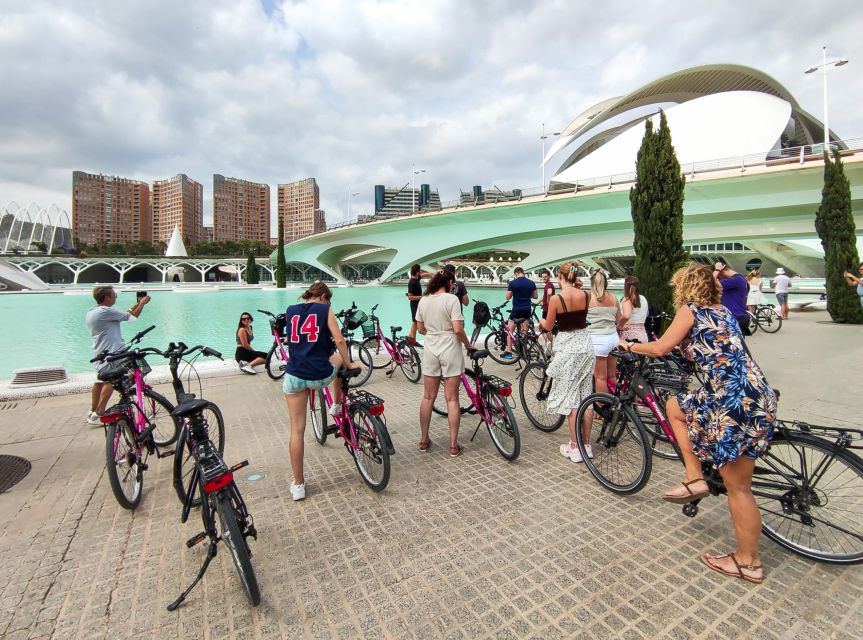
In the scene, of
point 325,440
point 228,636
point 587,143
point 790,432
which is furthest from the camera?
point 587,143

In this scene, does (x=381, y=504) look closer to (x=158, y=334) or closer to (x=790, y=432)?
(x=790, y=432)

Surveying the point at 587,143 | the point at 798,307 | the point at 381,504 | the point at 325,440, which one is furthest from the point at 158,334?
the point at 587,143

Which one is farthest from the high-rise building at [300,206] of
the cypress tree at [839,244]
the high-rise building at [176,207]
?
the cypress tree at [839,244]

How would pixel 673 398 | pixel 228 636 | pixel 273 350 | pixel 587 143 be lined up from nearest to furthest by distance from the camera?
pixel 228 636 → pixel 673 398 → pixel 273 350 → pixel 587 143

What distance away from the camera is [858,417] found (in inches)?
197

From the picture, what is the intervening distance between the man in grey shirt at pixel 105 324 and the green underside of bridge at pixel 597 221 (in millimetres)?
27300

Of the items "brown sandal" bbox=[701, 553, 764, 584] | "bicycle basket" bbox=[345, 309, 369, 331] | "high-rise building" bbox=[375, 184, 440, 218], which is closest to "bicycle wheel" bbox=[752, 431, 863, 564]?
"brown sandal" bbox=[701, 553, 764, 584]

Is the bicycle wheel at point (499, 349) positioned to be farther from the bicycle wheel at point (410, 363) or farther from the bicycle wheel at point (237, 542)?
the bicycle wheel at point (237, 542)

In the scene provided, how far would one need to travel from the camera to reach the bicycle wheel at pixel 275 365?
302 inches

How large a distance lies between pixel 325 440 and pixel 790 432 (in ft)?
13.6

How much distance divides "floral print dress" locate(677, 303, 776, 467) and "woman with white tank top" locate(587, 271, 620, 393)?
1792mm

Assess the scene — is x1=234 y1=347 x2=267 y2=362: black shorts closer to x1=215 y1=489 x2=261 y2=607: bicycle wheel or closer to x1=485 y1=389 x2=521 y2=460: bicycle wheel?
x1=485 y1=389 x2=521 y2=460: bicycle wheel

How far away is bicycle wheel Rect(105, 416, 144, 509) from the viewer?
323 centimetres

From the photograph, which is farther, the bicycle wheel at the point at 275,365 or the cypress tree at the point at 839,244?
the cypress tree at the point at 839,244
